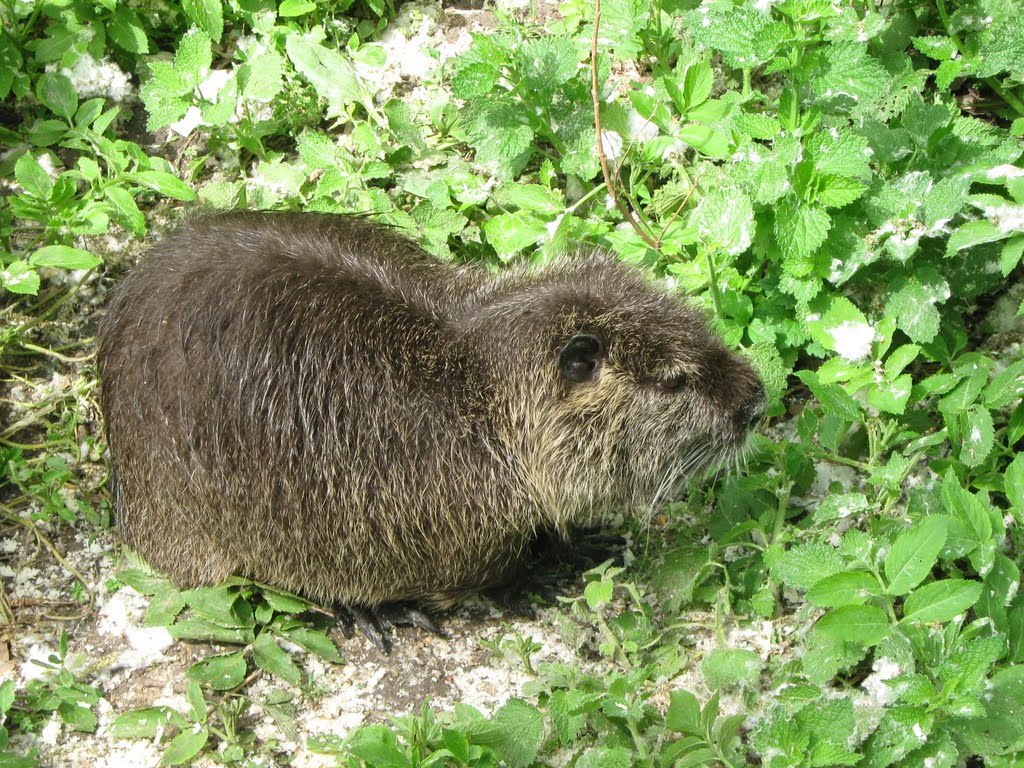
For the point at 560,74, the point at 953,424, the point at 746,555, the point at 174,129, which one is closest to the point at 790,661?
the point at 746,555

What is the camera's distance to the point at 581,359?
314cm

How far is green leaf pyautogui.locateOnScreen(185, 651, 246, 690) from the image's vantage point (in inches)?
129

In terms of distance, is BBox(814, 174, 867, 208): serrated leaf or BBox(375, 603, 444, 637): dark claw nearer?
BBox(814, 174, 867, 208): serrated leaf

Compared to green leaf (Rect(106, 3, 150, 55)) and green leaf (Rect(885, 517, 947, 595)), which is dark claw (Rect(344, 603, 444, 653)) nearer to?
green leaf (Rect(885, 517, 947, 595))

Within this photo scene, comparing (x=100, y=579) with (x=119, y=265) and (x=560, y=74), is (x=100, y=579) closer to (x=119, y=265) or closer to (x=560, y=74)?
(x=119, y=265)

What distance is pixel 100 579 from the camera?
3.65 metres

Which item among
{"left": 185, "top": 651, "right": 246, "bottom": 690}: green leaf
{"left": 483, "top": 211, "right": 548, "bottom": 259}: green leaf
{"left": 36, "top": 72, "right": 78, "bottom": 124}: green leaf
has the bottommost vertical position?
{"left": 185, "top": 651, "right": 246, "bottom": 690}: green leaf

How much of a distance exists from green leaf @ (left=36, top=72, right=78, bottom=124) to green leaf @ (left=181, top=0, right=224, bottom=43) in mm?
588

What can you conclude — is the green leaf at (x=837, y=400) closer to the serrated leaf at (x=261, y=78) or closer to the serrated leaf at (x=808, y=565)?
the serrated leaf at (x=808, y=565)

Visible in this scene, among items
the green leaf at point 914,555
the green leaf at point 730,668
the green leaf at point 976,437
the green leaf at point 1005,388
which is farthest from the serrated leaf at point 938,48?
the green leaf at point 730,668

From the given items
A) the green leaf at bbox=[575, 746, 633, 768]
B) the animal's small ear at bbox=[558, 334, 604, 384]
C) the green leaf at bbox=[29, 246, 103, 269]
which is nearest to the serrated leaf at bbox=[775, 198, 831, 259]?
the animal's small ear at bbox=[558, 334, 604, 384]

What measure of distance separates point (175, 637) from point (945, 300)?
9.10ft

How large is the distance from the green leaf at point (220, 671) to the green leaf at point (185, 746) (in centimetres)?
17

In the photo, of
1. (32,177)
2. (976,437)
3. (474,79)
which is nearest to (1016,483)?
(976,437)
